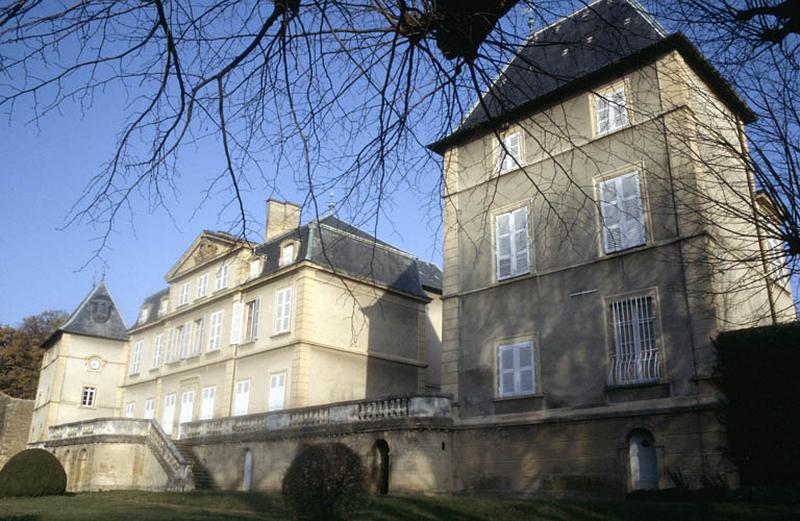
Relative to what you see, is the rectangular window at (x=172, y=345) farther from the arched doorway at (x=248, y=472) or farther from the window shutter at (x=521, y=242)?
the window shutter at (x=521, y=242)

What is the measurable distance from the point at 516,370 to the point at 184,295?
20.1 metres

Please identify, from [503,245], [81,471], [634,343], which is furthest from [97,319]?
[634,343]

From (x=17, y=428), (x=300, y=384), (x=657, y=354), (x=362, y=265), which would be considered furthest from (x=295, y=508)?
(x=17, y=428)

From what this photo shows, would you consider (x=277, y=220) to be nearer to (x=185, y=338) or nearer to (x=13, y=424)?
(x=185, y=338)

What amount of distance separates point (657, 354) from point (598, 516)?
4.45 metres

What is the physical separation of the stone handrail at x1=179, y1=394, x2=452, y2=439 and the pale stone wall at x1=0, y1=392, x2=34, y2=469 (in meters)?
22.9

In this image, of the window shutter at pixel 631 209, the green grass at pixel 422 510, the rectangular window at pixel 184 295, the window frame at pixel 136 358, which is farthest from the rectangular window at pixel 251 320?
the window shutter at pixel 631 209

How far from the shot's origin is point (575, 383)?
50.3 feet

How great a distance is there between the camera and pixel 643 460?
45.8 feet

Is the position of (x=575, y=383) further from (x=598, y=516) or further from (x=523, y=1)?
(x=523, y=1)

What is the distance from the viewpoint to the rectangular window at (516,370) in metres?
16.3

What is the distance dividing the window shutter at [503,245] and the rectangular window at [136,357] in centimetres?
2378

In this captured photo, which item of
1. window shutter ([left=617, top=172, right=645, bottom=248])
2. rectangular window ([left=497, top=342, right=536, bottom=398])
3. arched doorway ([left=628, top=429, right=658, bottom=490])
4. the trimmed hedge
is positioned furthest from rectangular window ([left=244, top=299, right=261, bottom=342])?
the trimmed hedge

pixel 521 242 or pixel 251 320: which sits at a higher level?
pixel 521 242
